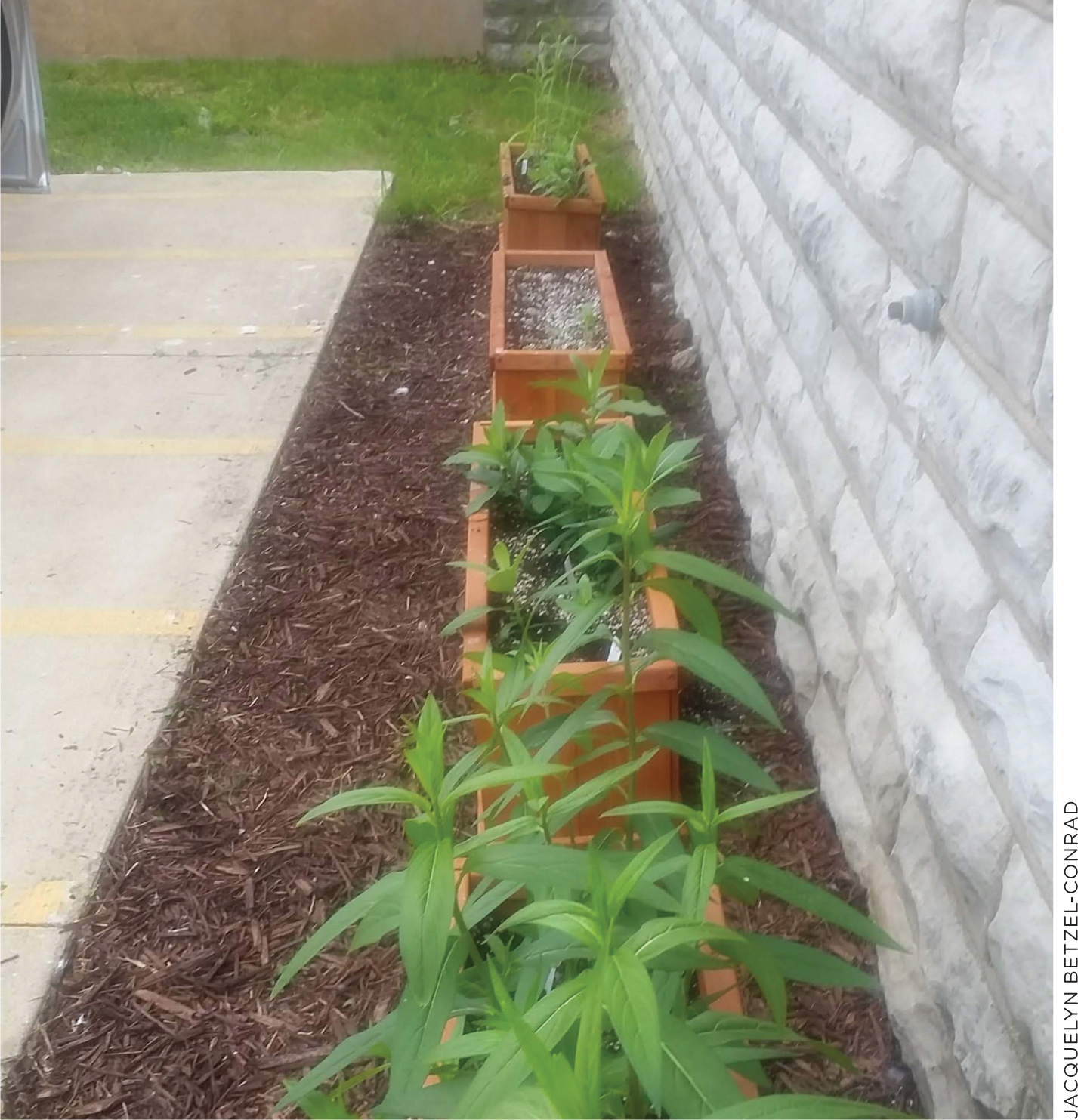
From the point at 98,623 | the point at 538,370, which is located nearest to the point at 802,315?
the point at 538,370

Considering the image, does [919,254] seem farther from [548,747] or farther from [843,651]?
[548,747]

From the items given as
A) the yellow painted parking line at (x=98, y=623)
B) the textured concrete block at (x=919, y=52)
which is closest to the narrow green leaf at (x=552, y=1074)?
the textured concrete block at (x=919, y=52)

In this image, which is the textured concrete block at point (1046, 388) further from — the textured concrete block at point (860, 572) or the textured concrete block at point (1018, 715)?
the textured concrete block at point (860, 572)

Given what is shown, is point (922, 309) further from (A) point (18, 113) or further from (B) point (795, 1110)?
(A) point (18, 113)

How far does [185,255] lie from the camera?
214 inches

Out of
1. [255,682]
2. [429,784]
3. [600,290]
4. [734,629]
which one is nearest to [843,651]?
[734,629]

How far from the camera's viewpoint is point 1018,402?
1.31 metres

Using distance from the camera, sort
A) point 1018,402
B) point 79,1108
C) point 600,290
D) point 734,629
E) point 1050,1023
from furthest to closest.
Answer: point 600,290
point 734,629
point 79,1108
point 1018,402
point 1050,1023

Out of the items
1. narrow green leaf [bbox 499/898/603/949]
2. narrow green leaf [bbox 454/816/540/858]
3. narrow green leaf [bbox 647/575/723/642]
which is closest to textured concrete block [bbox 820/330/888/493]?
narrow green leaf [bbox 647/575/723/642]

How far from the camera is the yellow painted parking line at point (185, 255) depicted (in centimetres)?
536

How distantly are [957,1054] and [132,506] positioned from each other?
114 inches

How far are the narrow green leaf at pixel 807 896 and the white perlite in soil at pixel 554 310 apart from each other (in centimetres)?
258

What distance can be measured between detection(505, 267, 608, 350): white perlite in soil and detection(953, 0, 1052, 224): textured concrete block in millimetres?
2274

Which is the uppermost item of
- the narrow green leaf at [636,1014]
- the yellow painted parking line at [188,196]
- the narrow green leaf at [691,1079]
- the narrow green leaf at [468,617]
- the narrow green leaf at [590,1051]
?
the narrow green leaf at [636,1014]
